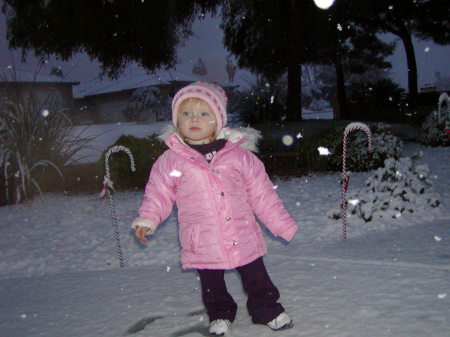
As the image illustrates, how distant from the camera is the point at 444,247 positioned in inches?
176

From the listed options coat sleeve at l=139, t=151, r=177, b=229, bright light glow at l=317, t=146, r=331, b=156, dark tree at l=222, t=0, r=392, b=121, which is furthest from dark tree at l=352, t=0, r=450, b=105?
coat sleeve at l=139, t=151, r=177, b=229

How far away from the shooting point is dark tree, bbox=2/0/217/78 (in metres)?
12.1

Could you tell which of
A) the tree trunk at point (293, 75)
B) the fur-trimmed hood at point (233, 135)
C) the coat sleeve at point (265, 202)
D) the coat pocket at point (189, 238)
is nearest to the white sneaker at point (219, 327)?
the coat pocket at point (189, 238)

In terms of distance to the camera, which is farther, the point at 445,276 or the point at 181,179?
the point at 445,276

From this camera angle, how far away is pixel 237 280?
405 centimetres

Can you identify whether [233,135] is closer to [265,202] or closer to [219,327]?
[265,202]

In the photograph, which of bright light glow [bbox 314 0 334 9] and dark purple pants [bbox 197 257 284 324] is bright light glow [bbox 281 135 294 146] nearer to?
bright light glow [bbox 314 0 334 9]

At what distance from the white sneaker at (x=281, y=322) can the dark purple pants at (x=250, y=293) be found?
3cm

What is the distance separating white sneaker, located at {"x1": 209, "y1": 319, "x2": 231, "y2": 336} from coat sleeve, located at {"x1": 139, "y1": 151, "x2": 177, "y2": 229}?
28.0 inches

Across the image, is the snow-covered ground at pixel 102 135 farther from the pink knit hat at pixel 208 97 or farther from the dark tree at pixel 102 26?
the pink knit hat at pixel 208 97

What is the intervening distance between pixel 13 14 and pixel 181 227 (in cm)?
1161

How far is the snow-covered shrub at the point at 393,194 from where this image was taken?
5668 millimetres

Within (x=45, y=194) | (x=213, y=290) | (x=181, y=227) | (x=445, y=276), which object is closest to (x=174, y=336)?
(x=213, y=290)

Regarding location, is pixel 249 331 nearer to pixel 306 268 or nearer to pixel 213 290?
pixel 213 290
